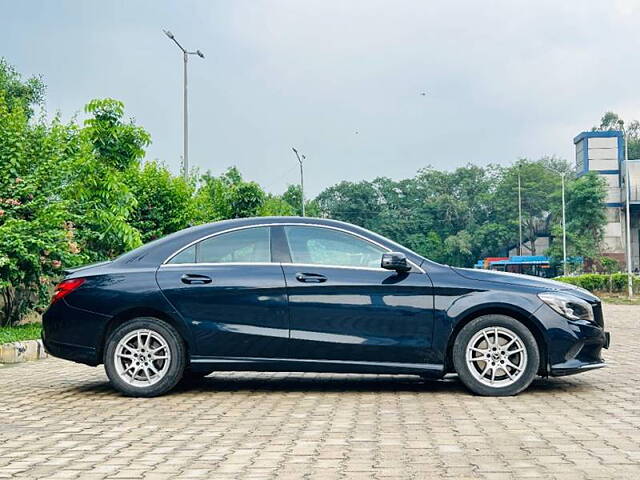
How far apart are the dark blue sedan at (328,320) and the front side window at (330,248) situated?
12 mm

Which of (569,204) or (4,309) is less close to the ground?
(569,204)

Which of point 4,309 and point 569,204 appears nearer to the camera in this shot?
point 4,309

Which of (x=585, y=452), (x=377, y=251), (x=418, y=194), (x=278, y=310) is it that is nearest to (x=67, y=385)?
(x=278, y=310)

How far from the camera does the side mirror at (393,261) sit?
8094 mm

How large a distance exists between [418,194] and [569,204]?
4259cm

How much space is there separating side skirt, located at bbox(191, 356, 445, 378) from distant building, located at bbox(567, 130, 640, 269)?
67928mm

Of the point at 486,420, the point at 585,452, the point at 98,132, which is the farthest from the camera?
the point at 98,132

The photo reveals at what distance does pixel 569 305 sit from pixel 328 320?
6.94 feet

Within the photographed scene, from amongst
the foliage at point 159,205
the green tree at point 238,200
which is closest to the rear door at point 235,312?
the foliage at point 159,205

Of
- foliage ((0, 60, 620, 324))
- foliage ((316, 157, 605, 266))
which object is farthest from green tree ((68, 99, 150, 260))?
foliage ((316, 157, 605, 266))

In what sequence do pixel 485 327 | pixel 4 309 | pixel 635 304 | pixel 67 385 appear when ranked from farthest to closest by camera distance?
pixel 635 304 < pixel 4 309 < pixel 67 385 < pixel 485 327

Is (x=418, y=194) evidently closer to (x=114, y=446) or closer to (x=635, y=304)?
(x=635, y=304)

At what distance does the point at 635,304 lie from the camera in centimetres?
3503

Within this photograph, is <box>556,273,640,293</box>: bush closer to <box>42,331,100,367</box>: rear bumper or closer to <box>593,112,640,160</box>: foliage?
<box>42,331,100,367</box>: rear bumper
